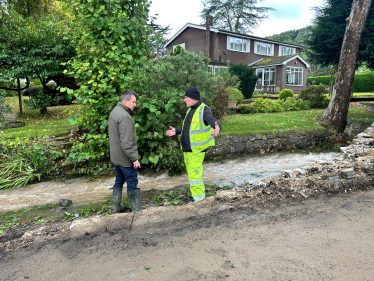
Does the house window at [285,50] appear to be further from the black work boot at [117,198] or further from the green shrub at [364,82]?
the black work boot at [117,198]

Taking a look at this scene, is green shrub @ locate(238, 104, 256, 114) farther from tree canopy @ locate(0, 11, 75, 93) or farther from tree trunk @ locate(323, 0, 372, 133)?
tree canopy @ locate(0, 11, 75, 93)

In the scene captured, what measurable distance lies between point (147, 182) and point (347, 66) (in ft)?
33.9

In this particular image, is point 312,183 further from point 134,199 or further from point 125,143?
point 125,143

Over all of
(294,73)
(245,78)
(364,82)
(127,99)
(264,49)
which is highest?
(264,49)

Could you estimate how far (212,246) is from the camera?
132 inches

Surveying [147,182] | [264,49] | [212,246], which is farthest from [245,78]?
[212,246]

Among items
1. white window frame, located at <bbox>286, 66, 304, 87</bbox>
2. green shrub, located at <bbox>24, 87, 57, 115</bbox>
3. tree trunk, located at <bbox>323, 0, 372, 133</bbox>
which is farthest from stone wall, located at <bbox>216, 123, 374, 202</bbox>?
white window frame, located at <bbox>286, 66, 304, 87</bbox>

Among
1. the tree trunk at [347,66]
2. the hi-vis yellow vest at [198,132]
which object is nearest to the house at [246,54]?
the tree trunk at [347,66]

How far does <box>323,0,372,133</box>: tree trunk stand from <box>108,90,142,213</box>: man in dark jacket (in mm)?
10802

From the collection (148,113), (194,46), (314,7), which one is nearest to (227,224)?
(148,113)

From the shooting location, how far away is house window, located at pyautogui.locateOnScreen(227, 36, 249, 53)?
31.3 m

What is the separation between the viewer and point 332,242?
3.36 meters

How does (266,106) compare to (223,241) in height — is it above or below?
above

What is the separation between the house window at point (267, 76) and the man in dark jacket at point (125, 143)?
30.3m
